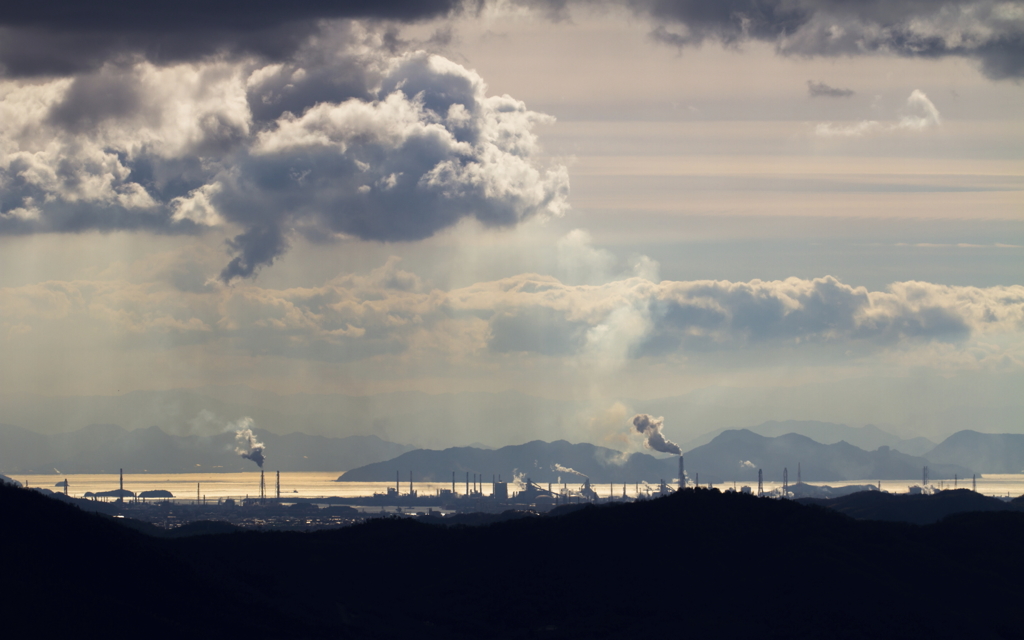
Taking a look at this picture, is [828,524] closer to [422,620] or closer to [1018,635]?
[1018,635]

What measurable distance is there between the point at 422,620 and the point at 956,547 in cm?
6933

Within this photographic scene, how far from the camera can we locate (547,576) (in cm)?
12888

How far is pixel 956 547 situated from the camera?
14075cm

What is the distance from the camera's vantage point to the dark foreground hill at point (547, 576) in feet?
331

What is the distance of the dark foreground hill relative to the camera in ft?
331

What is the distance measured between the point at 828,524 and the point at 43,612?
9552 centimetres

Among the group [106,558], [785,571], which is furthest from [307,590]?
[785,571]

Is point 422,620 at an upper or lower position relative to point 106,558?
lower

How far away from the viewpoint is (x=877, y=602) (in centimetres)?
11550

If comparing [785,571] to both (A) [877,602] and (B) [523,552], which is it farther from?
(B) [523,552]

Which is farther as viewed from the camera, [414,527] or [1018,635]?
[414,527]

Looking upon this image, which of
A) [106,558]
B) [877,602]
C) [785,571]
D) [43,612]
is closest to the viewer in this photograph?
[43,612]

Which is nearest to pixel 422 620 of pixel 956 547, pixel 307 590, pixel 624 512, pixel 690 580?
pixel 307 590

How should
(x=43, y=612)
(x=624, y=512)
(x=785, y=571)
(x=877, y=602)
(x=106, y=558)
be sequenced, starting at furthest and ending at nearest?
(x=624, y=512)
(x=785, y=571)
(x=877, y=602)
(x=106, y=558)
(x=43, y=612)
